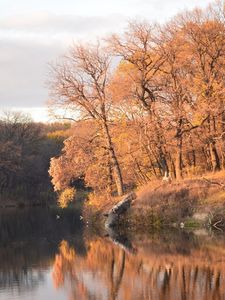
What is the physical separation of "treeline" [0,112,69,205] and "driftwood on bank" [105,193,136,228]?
47.7 m

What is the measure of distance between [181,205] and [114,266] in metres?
14.5

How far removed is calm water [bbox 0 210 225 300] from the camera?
21.7 metres

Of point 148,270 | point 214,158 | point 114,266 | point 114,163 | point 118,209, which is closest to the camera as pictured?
point 148,270

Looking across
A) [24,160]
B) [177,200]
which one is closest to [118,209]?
[177,200]

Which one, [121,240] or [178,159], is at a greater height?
[178,159]

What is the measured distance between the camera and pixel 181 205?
4162cm

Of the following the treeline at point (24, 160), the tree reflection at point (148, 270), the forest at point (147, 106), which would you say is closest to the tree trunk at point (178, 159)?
the forest at point (147, 106)

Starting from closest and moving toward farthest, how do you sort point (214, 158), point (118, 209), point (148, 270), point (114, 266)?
point (148, 270) < point (114, 266) < point (118, 209) < point (214, 158)

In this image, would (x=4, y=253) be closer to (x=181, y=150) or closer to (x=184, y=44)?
(x=181, y=150)

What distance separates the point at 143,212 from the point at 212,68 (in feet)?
43.5

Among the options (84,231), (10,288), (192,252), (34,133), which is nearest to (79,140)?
(84,231)

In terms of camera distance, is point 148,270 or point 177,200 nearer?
point 148,270

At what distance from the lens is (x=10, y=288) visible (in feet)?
80.4

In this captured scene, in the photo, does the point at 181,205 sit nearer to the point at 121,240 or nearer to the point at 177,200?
the point at 177,200
